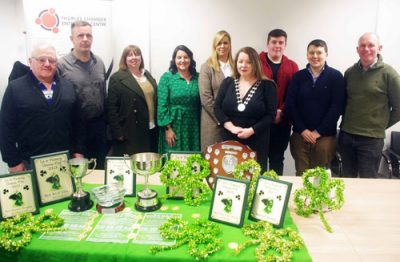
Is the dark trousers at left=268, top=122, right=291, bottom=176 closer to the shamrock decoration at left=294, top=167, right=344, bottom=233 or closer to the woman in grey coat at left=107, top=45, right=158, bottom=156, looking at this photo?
the woman in grey coat at left=107, top=45, right=158, bottom=156

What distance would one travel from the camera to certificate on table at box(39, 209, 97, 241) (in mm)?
1432

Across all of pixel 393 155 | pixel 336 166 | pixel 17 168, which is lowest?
pixel 336 166

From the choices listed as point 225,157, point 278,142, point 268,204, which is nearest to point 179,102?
point 278,142

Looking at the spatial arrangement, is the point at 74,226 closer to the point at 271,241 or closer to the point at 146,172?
the point at 146,172

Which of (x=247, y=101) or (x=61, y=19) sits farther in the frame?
(x=61, y=19)

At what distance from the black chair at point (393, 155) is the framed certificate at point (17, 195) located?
2837mm

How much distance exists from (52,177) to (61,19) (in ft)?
6.30

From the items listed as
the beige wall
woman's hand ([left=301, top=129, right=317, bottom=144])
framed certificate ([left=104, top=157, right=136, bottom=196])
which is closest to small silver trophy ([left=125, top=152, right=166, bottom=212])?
framed certificate ([left=104, top=157, right=136, bottom=196])

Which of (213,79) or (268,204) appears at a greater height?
(213,79)

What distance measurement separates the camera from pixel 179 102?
9.78 feet

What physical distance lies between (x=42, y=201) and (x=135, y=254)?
66cm

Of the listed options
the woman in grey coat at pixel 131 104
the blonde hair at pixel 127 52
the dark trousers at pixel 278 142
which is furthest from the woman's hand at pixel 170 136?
the dark trousers at pixel 278 142

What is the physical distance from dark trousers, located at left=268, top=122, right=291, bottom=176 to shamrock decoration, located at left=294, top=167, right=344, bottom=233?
1541 mm

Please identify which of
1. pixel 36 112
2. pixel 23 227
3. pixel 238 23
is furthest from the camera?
pixel 238 23
